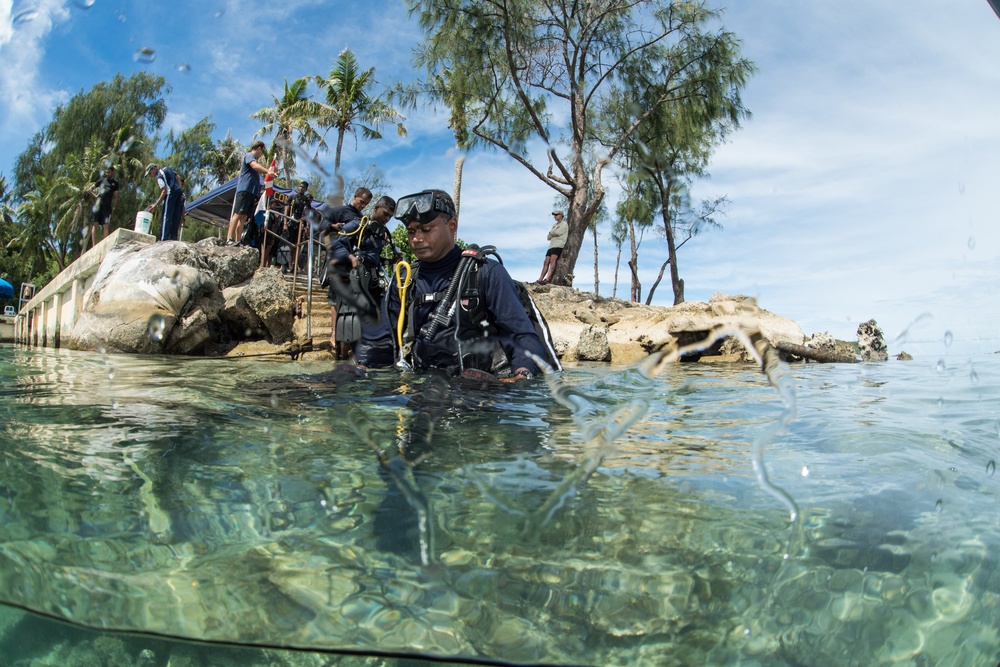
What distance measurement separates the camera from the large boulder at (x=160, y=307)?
8406 millimetres

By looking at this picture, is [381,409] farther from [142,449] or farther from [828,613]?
[828,613]

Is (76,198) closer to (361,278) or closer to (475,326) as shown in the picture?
(361,278)

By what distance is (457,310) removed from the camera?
3877 mm

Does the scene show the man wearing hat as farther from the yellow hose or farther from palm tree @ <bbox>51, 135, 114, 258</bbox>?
the yellow hose

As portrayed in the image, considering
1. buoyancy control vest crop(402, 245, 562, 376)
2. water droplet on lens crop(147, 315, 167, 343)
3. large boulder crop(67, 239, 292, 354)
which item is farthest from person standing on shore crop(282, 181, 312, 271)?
buoyancy control vest crop(402, 245, 562, 376)

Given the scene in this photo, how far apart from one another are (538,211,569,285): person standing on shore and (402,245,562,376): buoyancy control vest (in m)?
10.6

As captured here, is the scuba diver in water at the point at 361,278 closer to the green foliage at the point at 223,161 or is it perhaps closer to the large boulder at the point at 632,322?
the large boulder at the point at 632,322

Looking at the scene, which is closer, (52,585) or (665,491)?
(52,585)

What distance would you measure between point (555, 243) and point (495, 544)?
13331mm

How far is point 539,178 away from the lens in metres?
15.6

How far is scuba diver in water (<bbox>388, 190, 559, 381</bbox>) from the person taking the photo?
3.83 metres

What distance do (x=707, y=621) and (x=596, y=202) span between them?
14853mm

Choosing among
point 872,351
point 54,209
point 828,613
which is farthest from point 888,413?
point 54,209

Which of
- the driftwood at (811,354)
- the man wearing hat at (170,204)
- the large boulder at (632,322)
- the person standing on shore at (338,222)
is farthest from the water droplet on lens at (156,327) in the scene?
the driftwood at (811,354)
